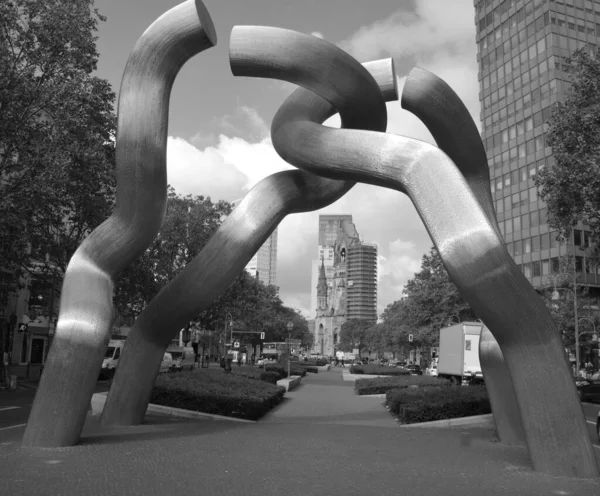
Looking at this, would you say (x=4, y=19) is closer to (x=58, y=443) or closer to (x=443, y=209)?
(x=58, y=443)

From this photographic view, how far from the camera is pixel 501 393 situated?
11664 mm

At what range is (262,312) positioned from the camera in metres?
84.3

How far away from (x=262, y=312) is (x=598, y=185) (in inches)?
2485

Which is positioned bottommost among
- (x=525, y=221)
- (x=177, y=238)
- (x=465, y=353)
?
(x=465, y=353)

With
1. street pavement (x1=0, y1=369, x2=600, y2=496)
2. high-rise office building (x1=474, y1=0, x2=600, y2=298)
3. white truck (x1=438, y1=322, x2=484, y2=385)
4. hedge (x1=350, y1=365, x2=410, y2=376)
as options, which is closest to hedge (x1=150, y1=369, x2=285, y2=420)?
street pavement (x1=0, y1=369, x2=600, y2=496)

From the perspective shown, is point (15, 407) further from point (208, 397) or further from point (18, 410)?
point (208, 397)

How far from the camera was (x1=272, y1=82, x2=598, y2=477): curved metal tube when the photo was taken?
28.8 feet

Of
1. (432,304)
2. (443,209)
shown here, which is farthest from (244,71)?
(432,304)

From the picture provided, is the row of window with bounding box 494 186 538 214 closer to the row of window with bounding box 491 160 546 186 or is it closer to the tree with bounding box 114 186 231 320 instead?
the row of window with bounding box 491 160 546 186

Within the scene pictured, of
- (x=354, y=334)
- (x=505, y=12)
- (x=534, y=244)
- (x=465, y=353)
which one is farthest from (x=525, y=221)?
(x=354, y=334)

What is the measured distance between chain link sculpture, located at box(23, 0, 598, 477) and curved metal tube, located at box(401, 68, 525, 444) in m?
0.03

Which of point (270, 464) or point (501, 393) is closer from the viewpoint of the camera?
point (270, 464)

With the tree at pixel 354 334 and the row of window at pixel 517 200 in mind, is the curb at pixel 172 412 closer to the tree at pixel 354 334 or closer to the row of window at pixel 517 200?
the row of window at pixel 517 200

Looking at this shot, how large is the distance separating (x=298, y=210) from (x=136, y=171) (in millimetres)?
3677
